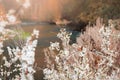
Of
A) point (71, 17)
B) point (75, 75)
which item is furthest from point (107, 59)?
point (71, 17)

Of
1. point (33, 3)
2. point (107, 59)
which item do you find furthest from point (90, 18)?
point (107, 59)

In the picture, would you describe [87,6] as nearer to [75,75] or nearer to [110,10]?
[110,10]

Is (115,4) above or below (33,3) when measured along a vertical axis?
below

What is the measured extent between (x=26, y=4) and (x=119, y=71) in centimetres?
204

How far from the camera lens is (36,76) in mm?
A: 14461

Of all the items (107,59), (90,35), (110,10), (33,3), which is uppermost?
(33,3)

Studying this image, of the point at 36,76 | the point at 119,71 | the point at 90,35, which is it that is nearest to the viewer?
the point at 119,71

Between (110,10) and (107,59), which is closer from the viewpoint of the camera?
(107,59)

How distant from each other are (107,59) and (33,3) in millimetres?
40523

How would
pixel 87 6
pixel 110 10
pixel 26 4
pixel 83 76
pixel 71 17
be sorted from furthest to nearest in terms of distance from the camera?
1. pixel 71 17
2. pixel 87 6
3. pixel 110 10
4. pixel 26 4
5. pixel 83 76

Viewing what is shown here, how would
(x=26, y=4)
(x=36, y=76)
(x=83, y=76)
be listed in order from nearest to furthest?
Answer: 1. (x=83, y=76)
2. (x=26, y=4)
3. (x=36, y=76)

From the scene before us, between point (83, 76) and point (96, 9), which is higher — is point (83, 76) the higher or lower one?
the lower one

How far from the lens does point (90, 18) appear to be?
35.7 metres

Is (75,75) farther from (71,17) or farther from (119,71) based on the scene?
(71,17)
